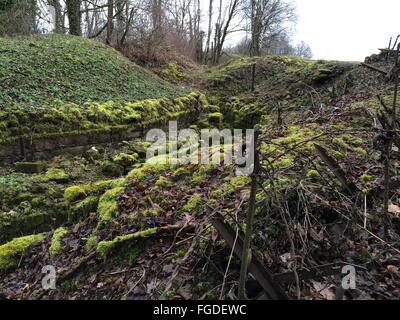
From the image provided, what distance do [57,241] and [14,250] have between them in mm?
500

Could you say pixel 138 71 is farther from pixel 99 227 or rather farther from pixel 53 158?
pixel 99 227

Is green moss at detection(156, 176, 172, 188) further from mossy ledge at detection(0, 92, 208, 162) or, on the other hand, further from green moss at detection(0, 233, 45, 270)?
mossy ledge at detection(0, 92, 208, 162)

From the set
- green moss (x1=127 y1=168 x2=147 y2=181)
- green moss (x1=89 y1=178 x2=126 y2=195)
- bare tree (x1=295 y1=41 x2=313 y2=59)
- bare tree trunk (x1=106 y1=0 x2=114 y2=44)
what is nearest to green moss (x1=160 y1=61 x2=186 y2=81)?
bare tree trunk (x1=106 y1=0 x2=114 y2=44)

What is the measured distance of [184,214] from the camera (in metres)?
3.28

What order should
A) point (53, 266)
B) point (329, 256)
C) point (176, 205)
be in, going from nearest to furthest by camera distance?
point (329, 256) < point (53, 266) < point (176, 205)

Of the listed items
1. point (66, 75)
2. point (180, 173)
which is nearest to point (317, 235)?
point (180, 173)

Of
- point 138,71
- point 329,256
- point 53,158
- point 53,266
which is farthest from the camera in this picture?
point 138,71

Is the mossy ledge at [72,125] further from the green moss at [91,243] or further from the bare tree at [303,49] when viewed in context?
the bare tree at [303,49]

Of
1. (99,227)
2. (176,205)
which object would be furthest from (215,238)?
(99,227)

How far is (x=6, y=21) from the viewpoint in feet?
35.9

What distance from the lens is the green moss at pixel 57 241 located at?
3.51m

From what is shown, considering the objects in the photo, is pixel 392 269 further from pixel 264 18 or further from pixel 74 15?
pixel 264 18

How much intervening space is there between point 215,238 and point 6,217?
3.21 m
